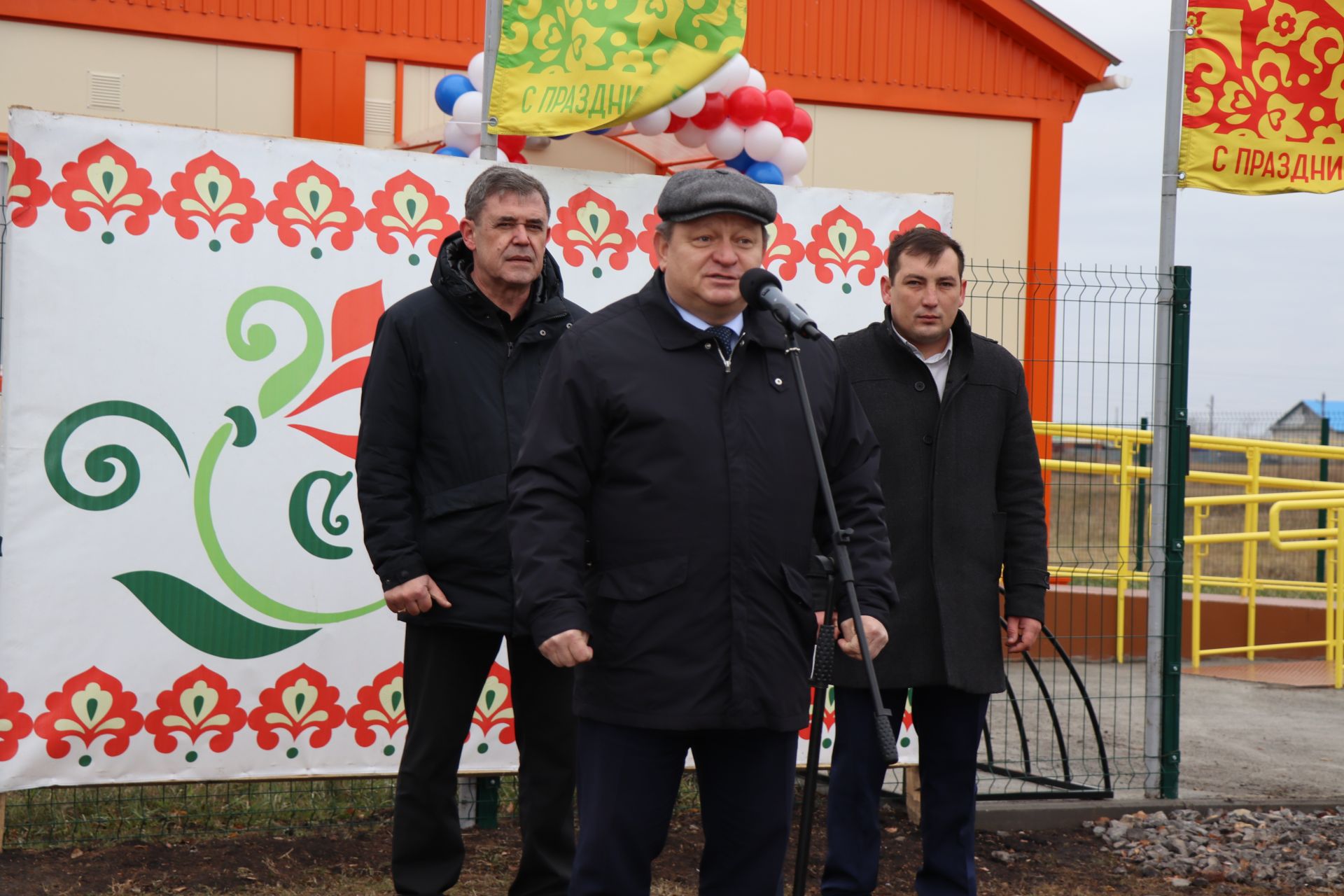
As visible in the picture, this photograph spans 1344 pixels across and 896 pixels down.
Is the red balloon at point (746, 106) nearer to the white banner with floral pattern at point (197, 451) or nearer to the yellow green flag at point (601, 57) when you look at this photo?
the yellow green flag at point (601, 57)

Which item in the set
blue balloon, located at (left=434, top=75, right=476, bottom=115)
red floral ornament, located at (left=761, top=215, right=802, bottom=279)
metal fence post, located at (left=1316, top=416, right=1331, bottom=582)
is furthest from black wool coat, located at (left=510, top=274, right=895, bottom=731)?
metal fence post, located at (left=1316, top=416, right=1331, bottom=582)

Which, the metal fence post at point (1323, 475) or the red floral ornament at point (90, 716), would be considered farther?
the metal fence post at point (1323, 475)

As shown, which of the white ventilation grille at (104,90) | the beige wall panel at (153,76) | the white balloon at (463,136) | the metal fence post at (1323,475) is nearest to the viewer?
the white balloon at (463,136)

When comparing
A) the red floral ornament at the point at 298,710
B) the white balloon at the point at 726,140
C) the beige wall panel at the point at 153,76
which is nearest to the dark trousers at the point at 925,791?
the red floral ornament at the point at 298,710

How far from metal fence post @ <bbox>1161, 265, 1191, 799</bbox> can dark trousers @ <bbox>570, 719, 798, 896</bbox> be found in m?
3.47

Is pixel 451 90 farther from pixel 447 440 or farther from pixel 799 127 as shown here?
pixel 447 440

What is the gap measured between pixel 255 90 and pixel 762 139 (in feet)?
13.4

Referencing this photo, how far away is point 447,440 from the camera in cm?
413

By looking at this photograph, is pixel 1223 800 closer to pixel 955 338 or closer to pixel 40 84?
pixel 955 338

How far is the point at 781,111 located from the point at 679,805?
124 inches

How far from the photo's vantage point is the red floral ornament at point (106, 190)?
473 centimetres

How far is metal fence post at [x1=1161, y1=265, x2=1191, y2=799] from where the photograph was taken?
612 centimetres

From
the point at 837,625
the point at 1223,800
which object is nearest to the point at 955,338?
the point at 837,625

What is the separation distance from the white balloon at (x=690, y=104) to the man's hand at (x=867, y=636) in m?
3.52
